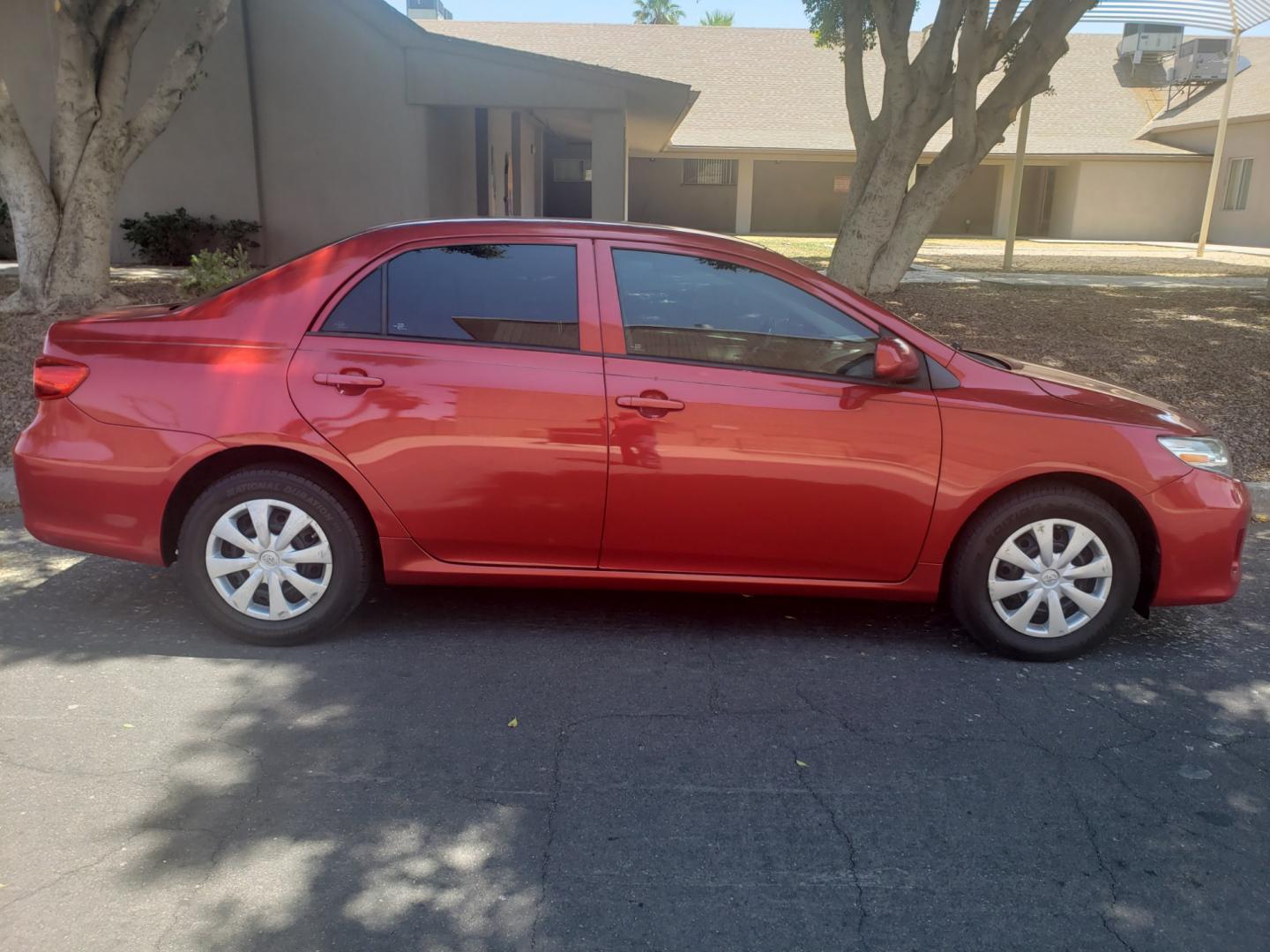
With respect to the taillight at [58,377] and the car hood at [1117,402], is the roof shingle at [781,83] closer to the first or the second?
the car hood at [1117,402]

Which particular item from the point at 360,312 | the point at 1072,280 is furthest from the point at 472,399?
the point at 1072,280

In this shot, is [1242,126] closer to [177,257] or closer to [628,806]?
[177,257]

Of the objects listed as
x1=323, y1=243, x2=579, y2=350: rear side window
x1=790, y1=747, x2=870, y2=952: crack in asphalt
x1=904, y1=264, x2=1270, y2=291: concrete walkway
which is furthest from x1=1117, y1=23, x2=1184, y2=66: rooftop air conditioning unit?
x1=790, y1=747, x2=870, y2=952: crack in asphalt

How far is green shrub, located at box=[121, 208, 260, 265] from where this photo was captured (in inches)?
588

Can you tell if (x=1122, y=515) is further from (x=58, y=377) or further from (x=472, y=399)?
(x=58, y=377)

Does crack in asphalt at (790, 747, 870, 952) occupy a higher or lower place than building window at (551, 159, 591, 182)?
lower

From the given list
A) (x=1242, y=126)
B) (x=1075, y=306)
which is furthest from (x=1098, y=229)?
(x=1075, y=306)

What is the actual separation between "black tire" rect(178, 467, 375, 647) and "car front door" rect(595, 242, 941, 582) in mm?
1052

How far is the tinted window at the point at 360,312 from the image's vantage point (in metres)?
4.32

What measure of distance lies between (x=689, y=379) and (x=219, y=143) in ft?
43.7

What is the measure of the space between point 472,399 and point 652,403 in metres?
0.72

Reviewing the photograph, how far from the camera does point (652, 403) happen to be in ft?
13.8

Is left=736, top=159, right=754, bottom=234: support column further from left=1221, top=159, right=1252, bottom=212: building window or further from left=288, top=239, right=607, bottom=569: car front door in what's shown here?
left=288, top=239, right=607, bottom=569: car front door

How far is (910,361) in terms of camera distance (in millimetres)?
4203
